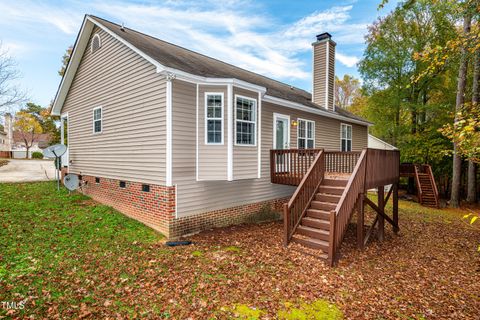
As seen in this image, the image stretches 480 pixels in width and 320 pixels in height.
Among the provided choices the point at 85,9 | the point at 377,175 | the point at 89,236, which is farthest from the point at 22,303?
the point at 85,9

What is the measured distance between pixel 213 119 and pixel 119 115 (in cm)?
402

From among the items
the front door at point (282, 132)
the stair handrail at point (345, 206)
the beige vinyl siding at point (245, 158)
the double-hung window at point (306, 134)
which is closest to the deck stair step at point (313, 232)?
the stair handrail at point (345, 206)

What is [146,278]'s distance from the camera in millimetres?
5254

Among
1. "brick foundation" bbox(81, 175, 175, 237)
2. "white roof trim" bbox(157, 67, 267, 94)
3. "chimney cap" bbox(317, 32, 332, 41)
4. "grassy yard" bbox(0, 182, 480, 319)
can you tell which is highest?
"chimney cap" bbox(317, 32, 332, 41)

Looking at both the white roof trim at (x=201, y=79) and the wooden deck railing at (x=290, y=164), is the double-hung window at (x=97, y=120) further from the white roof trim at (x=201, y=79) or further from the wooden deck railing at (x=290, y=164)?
the wooden deck railing at (x=290, y=164)

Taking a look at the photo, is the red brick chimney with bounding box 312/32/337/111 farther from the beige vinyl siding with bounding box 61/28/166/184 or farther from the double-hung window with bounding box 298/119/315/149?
the beige vinyl siding with bounding box 61/28/166/184

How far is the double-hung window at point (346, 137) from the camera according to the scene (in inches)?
615

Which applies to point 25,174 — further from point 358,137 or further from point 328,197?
point 358,137

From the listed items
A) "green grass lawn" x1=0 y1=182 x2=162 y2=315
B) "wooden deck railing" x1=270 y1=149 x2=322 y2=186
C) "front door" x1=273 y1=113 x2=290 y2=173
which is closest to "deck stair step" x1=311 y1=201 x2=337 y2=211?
"wooden deck railing" x1=270 y1=149 x2=322 y2=186

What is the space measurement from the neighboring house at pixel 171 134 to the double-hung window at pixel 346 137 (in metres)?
4.75

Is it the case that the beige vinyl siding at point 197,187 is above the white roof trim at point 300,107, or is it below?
below

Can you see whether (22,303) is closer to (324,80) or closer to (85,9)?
(85,9)

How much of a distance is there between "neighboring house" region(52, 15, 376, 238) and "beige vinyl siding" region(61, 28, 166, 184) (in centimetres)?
4

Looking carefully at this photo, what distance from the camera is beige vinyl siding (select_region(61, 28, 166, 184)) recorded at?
8.05m
